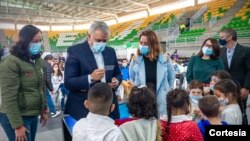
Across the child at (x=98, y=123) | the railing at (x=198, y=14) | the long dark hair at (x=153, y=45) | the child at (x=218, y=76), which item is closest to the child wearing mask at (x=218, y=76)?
the child at (x=218, y=76)

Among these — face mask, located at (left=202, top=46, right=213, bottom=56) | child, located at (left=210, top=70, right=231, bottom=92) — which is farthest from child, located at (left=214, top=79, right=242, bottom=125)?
face mask, located at (left=202, top=46, right=213, bottom=56)

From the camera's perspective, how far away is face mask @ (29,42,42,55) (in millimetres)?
1990

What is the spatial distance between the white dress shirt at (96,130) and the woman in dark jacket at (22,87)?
0.54 meters

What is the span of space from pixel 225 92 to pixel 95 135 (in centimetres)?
145

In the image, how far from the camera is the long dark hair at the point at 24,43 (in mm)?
1905

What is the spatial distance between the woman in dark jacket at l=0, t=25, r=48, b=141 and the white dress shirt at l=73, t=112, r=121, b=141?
543mm

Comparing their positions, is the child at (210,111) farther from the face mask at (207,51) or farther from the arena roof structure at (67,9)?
the arena roof structure at (67,9)

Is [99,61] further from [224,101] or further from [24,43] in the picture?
[224,101]

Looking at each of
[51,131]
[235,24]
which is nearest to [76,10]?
[235,24]

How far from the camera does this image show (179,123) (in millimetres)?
1735

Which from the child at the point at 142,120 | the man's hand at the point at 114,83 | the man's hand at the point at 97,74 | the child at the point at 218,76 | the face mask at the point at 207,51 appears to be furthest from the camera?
the face mask at the point at 207,51

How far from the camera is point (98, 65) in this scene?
214 centimetres

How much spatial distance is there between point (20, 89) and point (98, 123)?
0.73 m

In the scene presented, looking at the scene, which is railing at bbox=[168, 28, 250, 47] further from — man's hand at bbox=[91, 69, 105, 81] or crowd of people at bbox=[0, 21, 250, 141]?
man's hand at bbox=[91, 69, 105, 81]
